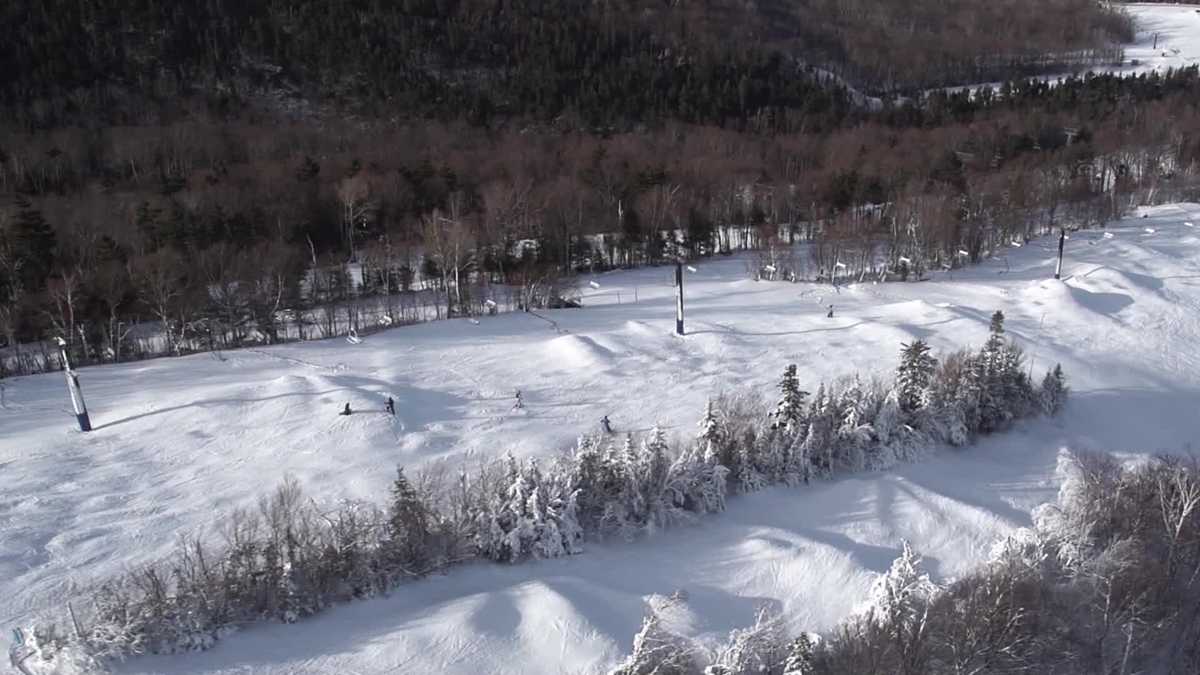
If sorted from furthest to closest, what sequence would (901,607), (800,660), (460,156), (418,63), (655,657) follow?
(418,63) < (460,156) < (901,607) < (655,657) < (800,660)

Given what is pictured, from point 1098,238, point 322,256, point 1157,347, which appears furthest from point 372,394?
point 1098,238

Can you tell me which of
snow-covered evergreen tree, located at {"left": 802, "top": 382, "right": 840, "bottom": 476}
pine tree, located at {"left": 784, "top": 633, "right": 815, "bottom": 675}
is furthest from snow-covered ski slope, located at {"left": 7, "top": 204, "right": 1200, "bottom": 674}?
pine tree, located at {"left": 784, "top": 633, "right": 815, "bottom": 675}

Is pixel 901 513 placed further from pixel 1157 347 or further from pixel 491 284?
pixel 491 284

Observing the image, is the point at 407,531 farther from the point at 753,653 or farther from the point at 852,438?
the point at 852,438

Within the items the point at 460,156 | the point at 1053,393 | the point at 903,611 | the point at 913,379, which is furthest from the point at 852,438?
the point at 460,156

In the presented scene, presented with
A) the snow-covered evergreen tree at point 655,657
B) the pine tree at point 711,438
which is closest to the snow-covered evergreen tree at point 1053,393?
the pine tree at point 711,438

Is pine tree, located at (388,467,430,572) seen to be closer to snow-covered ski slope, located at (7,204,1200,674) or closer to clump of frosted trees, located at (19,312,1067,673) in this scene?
clump of frosted trees, located at (19,312,1067,673)
